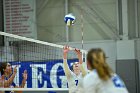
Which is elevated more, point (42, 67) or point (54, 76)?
point (42, 67)

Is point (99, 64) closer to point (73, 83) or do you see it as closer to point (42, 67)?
point (73, 83)

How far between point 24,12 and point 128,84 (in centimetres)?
397

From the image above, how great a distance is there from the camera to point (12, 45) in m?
10.7

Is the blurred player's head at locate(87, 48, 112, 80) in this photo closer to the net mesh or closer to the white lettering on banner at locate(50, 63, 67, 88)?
the net mesh

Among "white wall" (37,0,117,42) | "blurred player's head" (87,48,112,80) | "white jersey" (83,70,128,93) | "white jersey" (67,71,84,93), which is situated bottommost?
"white jersey" (67,71,84,93)

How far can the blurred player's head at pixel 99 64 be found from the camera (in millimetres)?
2730

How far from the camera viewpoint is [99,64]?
273 cm

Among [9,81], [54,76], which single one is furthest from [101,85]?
[54,76]

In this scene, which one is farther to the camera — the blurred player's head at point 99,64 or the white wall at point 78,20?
the white wall at point 78,20

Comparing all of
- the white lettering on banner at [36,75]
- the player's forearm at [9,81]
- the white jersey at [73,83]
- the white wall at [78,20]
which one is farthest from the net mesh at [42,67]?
the white jersey at [73,83]

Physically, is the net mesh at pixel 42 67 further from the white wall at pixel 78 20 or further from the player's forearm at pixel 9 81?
the player's forearm at pixel 9 81

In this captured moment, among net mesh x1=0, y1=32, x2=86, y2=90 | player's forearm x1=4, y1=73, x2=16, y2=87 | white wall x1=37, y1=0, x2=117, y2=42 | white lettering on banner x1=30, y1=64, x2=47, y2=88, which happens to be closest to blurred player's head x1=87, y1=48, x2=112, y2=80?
player's forearm x1=4, y1=73, x2=16, y2=87

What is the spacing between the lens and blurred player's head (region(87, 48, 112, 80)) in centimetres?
273

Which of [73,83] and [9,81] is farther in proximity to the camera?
[9,81]
